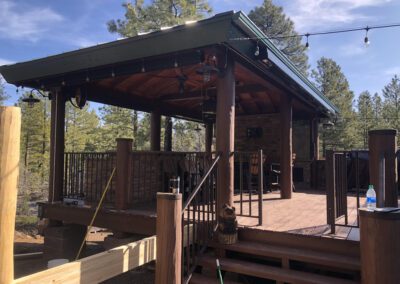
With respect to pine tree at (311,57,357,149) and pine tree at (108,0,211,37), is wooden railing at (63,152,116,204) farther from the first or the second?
pine tree at (311,57,357,149)

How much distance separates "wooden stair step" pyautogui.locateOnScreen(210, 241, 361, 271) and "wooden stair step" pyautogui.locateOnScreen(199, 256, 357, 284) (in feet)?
0.43

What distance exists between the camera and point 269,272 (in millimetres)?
3414

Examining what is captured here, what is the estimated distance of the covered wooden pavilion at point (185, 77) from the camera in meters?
4.23

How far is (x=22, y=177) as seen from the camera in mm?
15945

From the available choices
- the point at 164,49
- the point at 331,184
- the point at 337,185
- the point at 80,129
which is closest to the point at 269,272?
the point at 331,184

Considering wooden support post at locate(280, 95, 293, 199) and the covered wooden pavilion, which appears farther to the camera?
wooden support post at locate(280, 95, 293, 199)

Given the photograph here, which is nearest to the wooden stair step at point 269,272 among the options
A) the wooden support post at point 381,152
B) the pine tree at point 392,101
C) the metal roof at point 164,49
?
the wooden support post at point 381,152

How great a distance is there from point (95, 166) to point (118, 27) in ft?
38.4

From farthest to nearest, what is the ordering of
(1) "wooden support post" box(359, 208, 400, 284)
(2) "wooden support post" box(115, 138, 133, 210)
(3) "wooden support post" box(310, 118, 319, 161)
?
(3) "wooden support post" box(310, 118, 319, 161) → (2) "wooden support post" box(115, 138, 133, 210) → (1) "wooden support post" box(359, 208, 400, 284)

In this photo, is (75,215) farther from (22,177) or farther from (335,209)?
(22,177)

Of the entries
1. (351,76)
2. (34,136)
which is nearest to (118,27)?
(34,136)

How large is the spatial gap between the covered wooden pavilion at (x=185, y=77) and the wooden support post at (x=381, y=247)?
187cm

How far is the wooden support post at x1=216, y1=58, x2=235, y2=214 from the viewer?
13.8ft

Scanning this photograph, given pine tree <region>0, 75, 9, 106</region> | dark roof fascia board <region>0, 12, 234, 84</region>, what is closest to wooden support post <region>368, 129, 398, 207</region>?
dark roof fascia board <region>0, 12, 234, 84</region>
